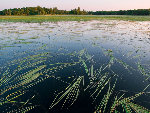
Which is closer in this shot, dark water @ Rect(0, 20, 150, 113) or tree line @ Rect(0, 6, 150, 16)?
dark water @ Rect(0, 20, 150, 113)

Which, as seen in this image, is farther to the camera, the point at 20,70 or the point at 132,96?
the point at 20,70

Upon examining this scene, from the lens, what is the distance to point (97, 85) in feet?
12.7

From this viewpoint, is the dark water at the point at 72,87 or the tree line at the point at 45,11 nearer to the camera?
the dark water at the point at 72,87

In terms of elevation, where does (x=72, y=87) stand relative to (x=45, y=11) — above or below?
below

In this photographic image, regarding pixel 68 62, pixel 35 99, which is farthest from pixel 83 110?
pixel 68 62

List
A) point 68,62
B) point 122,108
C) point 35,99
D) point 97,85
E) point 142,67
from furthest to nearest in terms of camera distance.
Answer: point 68,62
point 142,67
point 97,85
point 35,99
point 122,108

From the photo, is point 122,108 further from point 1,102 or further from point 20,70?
point 20,70

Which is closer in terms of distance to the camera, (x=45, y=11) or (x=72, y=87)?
(x=72, y=87)

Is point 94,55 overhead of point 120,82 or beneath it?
overhead

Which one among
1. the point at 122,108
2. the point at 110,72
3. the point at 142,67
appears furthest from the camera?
the point at 142,67

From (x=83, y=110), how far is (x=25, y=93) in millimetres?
1883

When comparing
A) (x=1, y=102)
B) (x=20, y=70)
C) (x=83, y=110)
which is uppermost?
(x=20, y=70)

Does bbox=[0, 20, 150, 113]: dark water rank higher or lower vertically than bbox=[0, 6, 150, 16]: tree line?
lower

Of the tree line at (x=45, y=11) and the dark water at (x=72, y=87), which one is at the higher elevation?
the tree line at (x=45, y=11)
